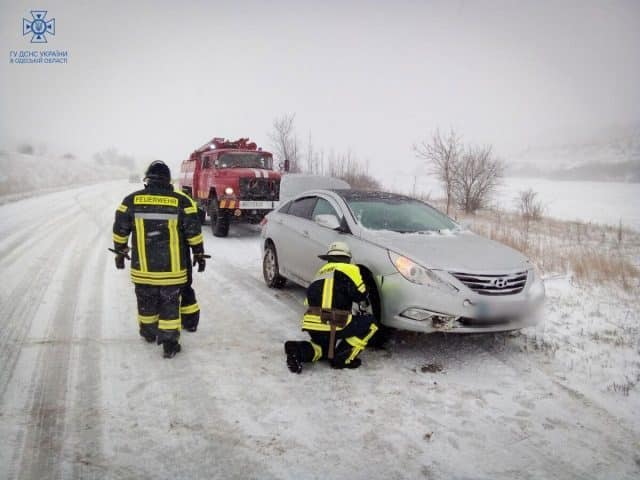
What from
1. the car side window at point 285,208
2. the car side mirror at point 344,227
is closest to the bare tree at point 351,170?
the car side window at point 285,208

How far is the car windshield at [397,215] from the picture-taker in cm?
502

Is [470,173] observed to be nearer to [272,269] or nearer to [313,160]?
[313,160]

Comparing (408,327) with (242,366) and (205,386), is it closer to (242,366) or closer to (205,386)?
(242,366)

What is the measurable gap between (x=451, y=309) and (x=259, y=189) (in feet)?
28.0

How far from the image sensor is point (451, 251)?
435 cm

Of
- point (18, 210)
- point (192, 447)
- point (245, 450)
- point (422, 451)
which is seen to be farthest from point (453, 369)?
point (18, 210)

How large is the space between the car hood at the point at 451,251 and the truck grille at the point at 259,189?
23.8ft

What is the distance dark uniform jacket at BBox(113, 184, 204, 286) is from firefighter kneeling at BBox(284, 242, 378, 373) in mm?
1269

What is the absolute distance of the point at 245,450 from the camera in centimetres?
266

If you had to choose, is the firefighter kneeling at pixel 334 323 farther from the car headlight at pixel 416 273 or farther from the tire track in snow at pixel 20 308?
the tire track in snow at pixel 20 308

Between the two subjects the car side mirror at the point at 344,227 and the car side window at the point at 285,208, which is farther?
the car side window at the point at 285,208

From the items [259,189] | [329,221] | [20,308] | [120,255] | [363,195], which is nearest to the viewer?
[120,255]

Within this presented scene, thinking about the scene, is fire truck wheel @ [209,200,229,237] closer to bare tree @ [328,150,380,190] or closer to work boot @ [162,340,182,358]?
work boot @ [162,340,182,358]

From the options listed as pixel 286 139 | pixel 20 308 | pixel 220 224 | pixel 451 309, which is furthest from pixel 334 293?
pixel 286 139
